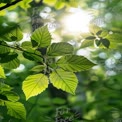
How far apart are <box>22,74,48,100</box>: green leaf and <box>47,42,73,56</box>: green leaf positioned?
0.27ft

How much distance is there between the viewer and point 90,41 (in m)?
1.06

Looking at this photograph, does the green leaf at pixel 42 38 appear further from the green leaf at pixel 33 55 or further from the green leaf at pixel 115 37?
the green leaf at pixel 115 37

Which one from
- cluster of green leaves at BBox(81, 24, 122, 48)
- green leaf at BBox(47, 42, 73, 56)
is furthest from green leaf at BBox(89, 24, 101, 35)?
green leaf at BBox(47, 42, 73, 56)

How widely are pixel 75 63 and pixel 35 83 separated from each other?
152 mm

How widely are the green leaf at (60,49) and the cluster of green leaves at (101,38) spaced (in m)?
0.17

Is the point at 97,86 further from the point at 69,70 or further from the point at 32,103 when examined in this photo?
the point at 69,70

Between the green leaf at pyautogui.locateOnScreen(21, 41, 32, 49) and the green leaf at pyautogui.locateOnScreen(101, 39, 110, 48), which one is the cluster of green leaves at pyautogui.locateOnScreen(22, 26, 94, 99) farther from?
the green leaf at pyautogui.locateOnScreen(101, 39, 110, 48)

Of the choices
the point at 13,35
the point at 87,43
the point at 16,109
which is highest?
the point at 13,35

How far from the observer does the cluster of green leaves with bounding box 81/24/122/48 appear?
40.0 inches

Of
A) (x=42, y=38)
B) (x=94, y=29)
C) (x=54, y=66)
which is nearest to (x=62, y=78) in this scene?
(x=54, y=66)

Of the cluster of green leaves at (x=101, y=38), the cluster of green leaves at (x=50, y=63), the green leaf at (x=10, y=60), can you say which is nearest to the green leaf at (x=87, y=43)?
the cluster of green leaves at (x=101, y=38)

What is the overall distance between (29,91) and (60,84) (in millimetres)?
109

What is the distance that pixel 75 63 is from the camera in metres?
0.87

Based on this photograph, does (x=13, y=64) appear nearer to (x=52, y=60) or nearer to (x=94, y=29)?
(x=52, y=60)
